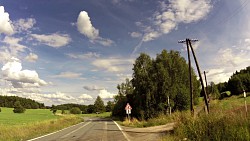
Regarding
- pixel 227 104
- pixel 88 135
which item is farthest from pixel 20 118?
pixel 88 135

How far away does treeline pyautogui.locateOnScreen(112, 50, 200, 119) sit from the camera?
52719 mm

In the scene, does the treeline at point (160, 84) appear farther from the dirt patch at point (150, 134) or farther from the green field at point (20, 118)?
the dirt patch at point (150, 134)

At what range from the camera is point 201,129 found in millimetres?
12523

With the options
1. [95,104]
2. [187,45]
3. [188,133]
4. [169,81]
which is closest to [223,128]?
[188,133]

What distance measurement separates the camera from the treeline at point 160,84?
52719 millimetres

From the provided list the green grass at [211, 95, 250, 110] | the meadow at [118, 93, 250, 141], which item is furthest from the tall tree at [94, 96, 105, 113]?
the meadow at [118, 93, 250, 141]

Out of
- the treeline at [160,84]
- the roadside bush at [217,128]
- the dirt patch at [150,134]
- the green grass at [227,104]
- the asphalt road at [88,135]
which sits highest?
the treeline at [160,84]

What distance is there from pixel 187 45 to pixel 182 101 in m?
25.3

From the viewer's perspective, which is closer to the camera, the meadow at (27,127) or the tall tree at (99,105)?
the meadow at (27,127)

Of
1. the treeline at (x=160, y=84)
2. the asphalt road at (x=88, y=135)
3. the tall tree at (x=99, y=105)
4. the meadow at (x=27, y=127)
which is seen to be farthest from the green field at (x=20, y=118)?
the tall tree at (x=99, y=105)

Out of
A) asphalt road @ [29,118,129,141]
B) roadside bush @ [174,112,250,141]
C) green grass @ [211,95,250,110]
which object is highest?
green grass @ [211,95,250,110]

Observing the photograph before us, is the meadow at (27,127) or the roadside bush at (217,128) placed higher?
the roadside bush at (217,128)

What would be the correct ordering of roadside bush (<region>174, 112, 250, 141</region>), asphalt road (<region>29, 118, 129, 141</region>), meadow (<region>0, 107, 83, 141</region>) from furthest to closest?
meadow (<region>0, 107, 83, 141</region>)
asphalt road (<region>29, 118, 129, 141</region>)
roadside bush (<region>174, 112, 250, 141</region>)

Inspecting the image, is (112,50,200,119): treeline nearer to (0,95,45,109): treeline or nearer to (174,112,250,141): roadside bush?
(174,112,250,141): roadside bush
